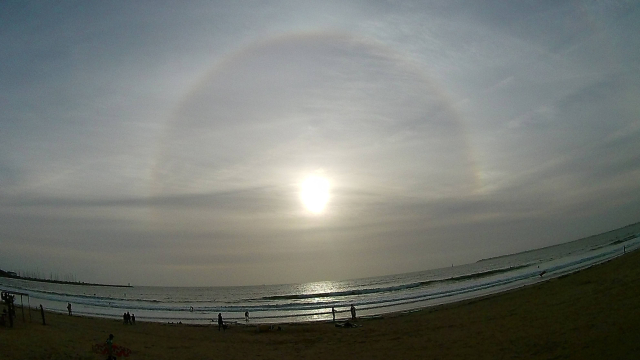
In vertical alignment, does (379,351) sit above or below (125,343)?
below

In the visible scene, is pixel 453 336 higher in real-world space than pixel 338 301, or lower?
lower

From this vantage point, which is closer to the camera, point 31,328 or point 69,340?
point 69,340

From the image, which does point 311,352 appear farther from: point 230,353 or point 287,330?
point 287,330

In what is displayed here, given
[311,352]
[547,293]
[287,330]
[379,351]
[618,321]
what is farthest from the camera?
[287,330]

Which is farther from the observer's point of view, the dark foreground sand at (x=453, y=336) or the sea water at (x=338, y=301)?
the sea water at (x=338, y=301)

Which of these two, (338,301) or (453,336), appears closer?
(453,336)

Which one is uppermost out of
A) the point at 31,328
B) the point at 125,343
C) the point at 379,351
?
the point at 31,328

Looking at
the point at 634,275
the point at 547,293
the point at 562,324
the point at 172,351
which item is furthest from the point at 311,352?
the point at 634,275

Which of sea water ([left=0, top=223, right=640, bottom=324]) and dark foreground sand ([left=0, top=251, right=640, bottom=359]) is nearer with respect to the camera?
dark foreground sand ([left=0, top=251, right=640, bottom=359])
